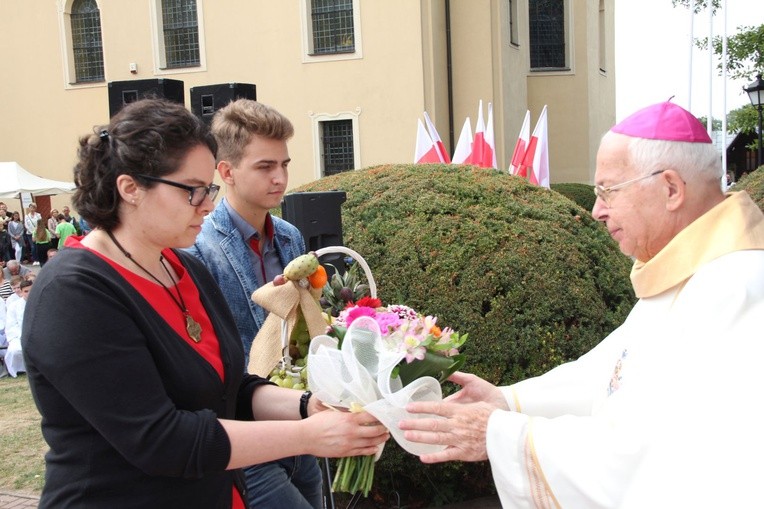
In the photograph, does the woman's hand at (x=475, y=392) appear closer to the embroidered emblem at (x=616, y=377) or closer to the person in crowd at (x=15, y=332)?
the embroidered emblem at (x=616, y=377)

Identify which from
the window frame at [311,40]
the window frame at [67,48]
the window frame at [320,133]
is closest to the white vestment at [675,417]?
the window frame at [320,133]

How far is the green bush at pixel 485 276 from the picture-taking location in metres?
4.93

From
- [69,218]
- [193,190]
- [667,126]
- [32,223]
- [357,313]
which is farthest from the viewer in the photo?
[69,218]

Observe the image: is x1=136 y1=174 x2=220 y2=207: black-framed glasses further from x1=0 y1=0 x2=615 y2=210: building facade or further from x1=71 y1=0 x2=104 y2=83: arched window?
x1=71 y1=0 x2=104 y2=83: arched window

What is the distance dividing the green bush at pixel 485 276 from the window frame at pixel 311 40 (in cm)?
1889

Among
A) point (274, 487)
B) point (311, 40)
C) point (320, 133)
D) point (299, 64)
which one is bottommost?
point (274, 487)

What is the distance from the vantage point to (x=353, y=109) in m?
24.1

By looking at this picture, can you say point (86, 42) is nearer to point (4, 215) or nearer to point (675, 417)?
point (4, 215)

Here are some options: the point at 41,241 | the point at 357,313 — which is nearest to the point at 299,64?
the point at 41,241

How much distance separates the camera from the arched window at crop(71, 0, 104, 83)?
87.3 ft

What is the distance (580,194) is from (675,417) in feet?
73.8

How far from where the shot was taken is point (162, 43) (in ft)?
83.8

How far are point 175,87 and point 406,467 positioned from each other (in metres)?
3.51

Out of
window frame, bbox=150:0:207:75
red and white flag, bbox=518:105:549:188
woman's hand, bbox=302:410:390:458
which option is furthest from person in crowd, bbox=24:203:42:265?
woman's hand, bbox=302:410:390:458
